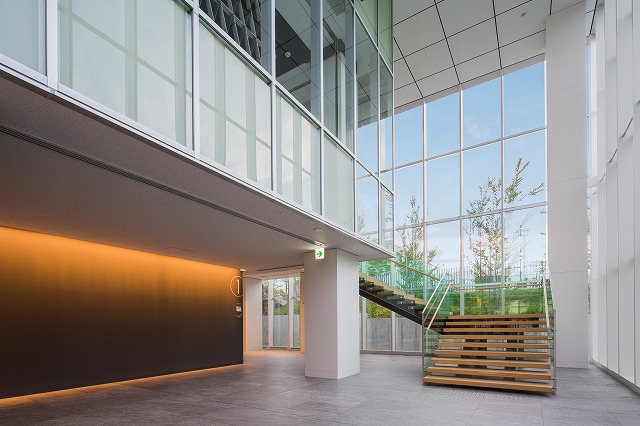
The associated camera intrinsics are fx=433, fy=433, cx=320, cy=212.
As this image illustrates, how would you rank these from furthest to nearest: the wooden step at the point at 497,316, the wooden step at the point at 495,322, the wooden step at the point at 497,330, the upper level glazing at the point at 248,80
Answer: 1. the wooden step at the point at 497,316
2. the wooden step at the point at 495,322
3. the wooden step at the point at 497,330
4. the upper level glazing at the point at 248,80

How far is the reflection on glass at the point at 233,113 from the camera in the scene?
17.1 feet

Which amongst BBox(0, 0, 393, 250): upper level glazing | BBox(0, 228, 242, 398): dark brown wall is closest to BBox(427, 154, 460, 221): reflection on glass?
BBox(0, 0, 393, 250): upper level glazing

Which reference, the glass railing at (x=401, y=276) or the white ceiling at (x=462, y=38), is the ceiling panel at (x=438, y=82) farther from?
the glass railing at (x=401, y=276)

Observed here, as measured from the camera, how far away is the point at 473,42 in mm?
13227

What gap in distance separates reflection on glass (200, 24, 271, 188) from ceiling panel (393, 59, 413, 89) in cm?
878

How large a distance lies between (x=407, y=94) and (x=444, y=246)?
581 centimetres

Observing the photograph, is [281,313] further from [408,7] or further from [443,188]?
[408,7]

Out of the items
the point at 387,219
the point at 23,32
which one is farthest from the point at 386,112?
the point at 23,32

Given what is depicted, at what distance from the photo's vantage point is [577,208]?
12.1 metres

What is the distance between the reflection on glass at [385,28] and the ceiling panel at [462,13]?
136cm

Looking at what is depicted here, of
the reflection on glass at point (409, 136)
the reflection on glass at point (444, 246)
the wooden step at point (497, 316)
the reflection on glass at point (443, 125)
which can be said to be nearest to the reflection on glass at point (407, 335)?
the reflection on glass at point (444, 246)

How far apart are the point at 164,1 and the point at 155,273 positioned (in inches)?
319

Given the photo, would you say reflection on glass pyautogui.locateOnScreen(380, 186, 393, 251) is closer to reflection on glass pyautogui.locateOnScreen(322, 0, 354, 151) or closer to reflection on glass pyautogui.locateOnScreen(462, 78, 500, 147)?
reflection on glass pyautogui.locateOnScreen(322, 0, 354, 151)

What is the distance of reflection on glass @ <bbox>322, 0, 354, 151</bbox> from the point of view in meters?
9.10
